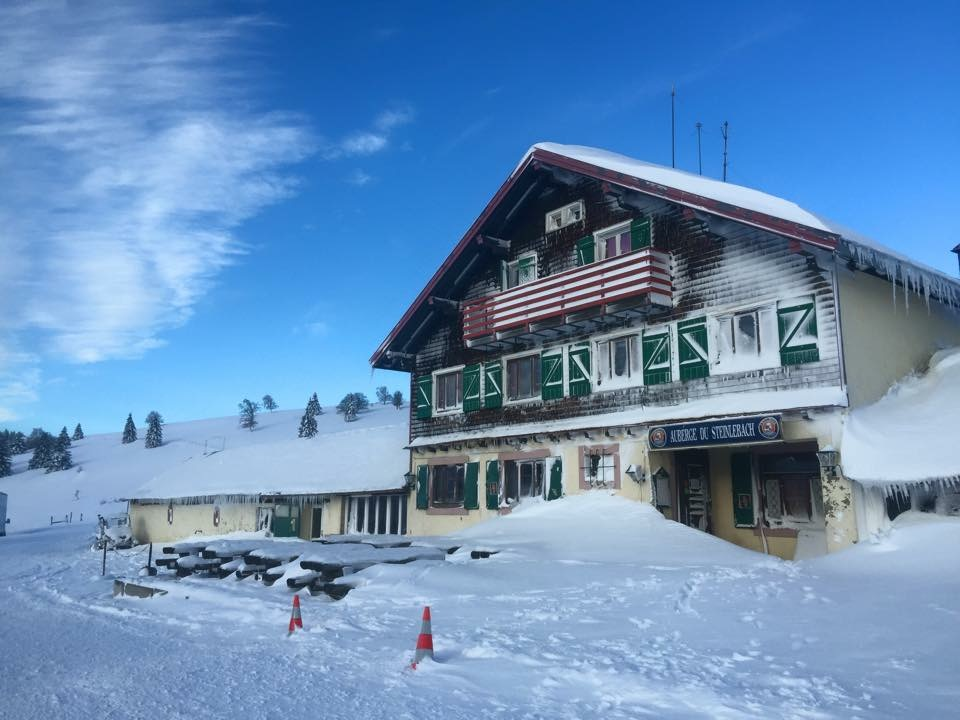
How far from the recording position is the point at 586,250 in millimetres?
21484

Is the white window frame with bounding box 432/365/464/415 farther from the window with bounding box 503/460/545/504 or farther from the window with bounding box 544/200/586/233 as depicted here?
the window with bounding box 544/200/586/233

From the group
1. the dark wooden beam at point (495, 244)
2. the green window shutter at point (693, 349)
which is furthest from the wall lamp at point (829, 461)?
the dark wooden beam at point (495, 244)

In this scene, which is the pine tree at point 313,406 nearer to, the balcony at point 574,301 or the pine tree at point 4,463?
the pine tree at point 4,463

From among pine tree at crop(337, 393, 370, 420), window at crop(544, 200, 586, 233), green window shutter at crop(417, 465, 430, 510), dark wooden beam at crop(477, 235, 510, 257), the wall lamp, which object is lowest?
green window shutter at crop(417, 465, 430, 510)

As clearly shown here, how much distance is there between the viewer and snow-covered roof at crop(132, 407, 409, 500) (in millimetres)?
28828

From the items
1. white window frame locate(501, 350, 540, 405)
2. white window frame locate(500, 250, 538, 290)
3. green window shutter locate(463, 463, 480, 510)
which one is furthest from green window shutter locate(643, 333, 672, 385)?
green window shutter locate(463, 463, 480, 510)

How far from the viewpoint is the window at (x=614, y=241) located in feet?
68.0

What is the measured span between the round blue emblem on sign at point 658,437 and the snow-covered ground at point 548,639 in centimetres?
215

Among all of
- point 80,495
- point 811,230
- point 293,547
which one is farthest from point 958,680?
point 80,495

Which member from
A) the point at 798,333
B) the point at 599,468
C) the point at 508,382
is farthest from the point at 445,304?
the point at 798,333

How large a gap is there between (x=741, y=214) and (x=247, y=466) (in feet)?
87.2

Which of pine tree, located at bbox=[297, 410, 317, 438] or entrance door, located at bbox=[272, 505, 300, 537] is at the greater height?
pine tree, located at bbox=[297, 410, 317, 438]

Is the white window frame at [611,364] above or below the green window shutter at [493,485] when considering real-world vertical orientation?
above

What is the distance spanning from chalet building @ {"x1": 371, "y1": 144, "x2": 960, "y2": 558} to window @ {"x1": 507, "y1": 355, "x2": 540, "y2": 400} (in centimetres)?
7
